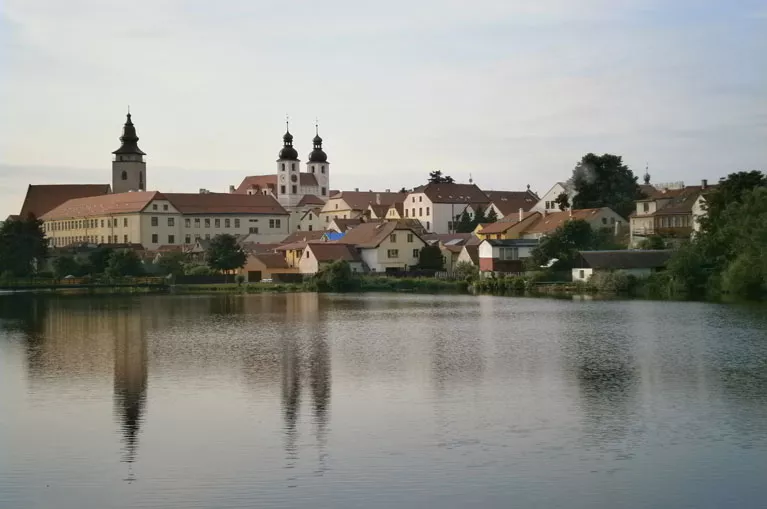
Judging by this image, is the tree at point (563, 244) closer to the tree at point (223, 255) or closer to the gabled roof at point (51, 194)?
the tree at point (223, 255)

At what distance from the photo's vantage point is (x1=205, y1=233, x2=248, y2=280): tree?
6719cm

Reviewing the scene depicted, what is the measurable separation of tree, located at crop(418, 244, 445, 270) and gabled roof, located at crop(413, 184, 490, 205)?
23117 millimetres

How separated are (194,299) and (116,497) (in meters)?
40.9

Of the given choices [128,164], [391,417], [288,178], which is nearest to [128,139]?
[128,164]

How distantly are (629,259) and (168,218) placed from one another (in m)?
53.3

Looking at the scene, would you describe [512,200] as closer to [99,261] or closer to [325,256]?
[325,256]

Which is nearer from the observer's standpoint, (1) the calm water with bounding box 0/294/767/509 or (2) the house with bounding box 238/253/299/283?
(1) the calm water with bounding box 0/294/767/509

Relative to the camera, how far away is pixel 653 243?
183ft

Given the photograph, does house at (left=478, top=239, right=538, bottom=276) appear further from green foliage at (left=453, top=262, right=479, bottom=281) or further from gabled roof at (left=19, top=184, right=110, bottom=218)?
gabled roof at (left=19, top=184, right=110, bottom=218)

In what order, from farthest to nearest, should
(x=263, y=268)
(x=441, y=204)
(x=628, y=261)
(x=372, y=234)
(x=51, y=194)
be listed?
Answer: (x=51, y=194), (x=441, y=204), (x=372, y=234), (x=263, y=268), (x=628, y=261)

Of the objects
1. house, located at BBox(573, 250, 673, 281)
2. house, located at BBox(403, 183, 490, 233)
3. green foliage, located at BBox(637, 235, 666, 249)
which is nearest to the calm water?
house, located at BBox(573, 250, 673, 281)

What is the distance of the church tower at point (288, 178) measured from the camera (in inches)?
4601

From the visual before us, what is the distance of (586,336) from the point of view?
27.1 m

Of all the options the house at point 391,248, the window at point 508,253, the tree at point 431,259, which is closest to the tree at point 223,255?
the house at point 391,248
